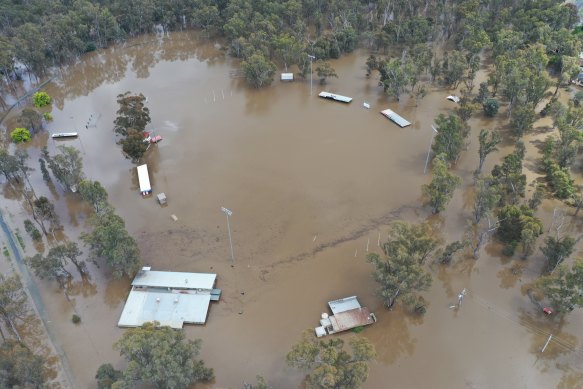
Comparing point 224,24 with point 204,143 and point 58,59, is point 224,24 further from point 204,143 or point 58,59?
point 204,143

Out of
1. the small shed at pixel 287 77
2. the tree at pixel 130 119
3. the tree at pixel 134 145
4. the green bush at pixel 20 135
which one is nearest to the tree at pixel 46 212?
the tree at pixel 134 145

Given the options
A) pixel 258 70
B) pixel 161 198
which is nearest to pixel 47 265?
pixel 161 198

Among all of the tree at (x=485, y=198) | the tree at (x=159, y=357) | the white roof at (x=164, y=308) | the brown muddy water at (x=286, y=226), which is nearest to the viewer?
the tree at (x=159, y=357)

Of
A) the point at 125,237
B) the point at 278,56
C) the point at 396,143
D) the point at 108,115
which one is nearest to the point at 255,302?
the point at 125,237

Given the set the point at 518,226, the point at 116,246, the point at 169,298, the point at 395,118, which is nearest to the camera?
the point at 169,298

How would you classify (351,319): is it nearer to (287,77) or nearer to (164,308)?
(164,308)

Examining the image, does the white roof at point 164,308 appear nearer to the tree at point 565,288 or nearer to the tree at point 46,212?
the tree at point 46,212
